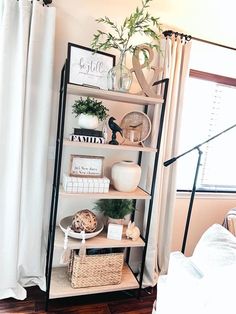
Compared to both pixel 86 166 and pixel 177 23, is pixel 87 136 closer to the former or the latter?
pixel 86 166

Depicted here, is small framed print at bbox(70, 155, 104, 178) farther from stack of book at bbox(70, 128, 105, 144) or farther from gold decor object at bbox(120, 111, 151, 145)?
gold decor object at bbox(120, 111, 151, 145)

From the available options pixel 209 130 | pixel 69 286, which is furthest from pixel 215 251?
pixel 209 130

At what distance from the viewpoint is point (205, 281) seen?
3.40 ft

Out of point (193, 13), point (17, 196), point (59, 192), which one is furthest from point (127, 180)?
point (193, 13)

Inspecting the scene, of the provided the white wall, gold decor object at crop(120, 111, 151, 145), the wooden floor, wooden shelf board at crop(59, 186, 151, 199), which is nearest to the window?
the white wall

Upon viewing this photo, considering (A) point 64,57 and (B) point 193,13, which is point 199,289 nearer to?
(A) point 64,57

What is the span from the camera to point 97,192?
5.74 ft

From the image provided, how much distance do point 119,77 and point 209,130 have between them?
47.3 inches

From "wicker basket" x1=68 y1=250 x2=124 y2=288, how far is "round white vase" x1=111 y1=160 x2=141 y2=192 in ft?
1.70

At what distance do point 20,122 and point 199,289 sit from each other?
142 centimetres

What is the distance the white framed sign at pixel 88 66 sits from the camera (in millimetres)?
1736

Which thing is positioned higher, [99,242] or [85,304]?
[99,242]

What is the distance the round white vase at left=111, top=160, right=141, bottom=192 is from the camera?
1.81 meters

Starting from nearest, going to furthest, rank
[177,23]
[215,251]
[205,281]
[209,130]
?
[205,281] < [215,251] < [177,23] < [209,130]
